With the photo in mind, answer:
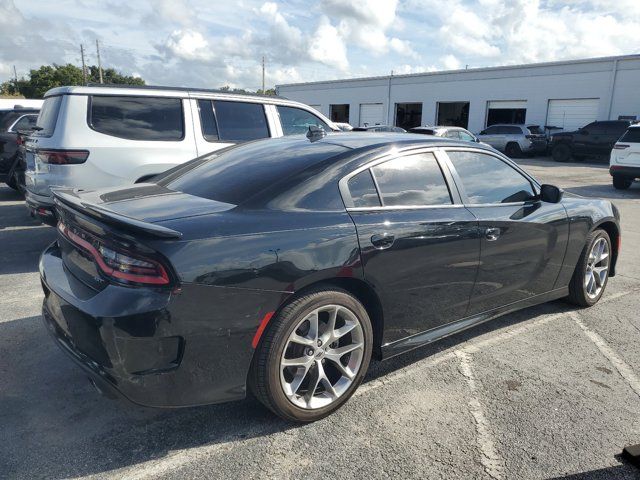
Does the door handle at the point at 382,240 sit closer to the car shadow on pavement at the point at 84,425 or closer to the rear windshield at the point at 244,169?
the rear windshield at the point at 244,169

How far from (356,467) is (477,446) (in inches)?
26.8

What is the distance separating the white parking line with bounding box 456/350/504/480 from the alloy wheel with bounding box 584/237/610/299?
6.13ft

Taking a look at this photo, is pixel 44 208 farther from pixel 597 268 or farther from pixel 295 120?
pixel 597 268

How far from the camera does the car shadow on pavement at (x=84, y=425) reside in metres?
2.43

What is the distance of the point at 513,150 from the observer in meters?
24.8

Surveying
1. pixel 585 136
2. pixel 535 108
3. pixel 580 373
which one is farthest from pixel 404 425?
pixel 535 108

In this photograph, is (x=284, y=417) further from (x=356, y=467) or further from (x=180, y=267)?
(x=180, y=267)

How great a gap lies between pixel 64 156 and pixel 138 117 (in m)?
0.96

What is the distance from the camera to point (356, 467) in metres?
2.43

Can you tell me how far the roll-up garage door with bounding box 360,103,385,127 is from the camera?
37.8 meters

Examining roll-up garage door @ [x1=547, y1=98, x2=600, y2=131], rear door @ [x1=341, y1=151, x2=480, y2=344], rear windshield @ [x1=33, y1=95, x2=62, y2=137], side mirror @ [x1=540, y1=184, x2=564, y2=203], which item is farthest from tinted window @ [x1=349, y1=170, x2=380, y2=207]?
roll-up garage door @ [x1=547, y1=98, x2=600, y2=131]

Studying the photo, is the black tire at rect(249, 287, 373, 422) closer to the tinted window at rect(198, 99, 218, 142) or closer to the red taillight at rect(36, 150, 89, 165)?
the red taillight at rect(36, 150, 89, 165)

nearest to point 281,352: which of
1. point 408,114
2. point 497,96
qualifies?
point 497,96

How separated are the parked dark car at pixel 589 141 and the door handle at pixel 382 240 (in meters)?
22.1
